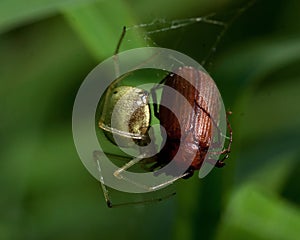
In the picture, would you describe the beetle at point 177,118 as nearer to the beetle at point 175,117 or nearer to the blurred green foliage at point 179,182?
the beetle at point 175,117

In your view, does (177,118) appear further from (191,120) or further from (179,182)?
(179,182)

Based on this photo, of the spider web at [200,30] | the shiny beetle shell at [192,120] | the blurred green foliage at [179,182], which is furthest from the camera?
the spider web at [200,30]

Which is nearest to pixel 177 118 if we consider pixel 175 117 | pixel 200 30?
pixel 175 117

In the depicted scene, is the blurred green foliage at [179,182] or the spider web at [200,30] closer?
the blurred green foliage at [179,182]

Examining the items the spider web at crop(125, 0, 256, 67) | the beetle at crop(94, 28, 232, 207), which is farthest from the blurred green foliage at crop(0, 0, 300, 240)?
the beetle at crop(94, 28, 232, 207)

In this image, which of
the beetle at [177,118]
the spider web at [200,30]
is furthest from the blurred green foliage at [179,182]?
the beetle at [177,118]

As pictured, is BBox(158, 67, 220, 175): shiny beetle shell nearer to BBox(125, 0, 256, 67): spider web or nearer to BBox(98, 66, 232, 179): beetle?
BBox(98, 66, 232, 179): beetle
